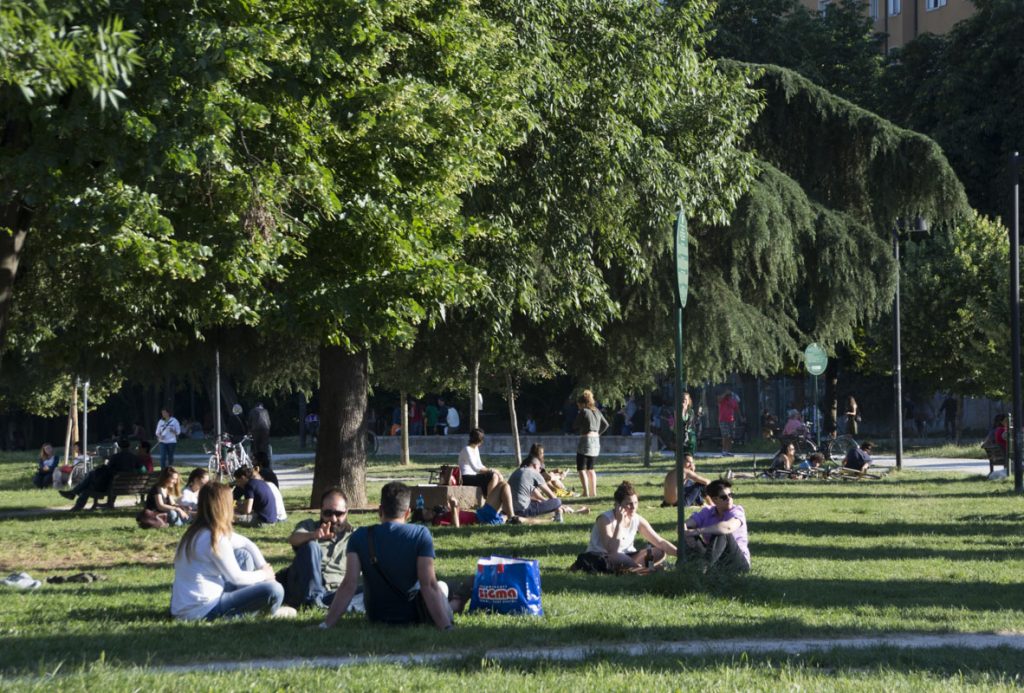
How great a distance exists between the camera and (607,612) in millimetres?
10844

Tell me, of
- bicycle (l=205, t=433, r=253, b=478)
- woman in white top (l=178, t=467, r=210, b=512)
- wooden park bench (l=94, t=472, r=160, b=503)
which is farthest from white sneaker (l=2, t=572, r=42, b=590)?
bicycle (l=205, t=433, r=253, b=478)

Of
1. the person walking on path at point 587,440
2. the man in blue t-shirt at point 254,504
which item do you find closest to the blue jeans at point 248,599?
the man in blue t-shirt at point 254,504

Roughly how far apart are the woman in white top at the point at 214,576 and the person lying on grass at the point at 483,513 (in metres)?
8.06

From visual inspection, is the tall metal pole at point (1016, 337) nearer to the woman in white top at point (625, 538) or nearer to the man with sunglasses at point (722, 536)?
the man with sunglasses at point (722, 536)

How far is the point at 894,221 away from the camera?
2766cm

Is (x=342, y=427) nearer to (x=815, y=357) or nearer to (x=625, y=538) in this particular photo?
(x=625, y=538)

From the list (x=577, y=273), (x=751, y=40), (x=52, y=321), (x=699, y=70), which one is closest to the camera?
(x=52, y=321)

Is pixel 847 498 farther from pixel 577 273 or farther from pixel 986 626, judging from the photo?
pixel 986 626

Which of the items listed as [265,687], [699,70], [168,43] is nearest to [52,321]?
[168,43]

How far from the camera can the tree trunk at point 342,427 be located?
21266 mm

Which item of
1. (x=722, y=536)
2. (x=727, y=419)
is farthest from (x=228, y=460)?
(x=722, y=536)

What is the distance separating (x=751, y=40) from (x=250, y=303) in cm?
3768

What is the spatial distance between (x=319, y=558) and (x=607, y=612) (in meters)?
A: 2.33

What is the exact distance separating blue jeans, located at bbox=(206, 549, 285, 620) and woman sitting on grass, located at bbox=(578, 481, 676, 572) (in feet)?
12.5
